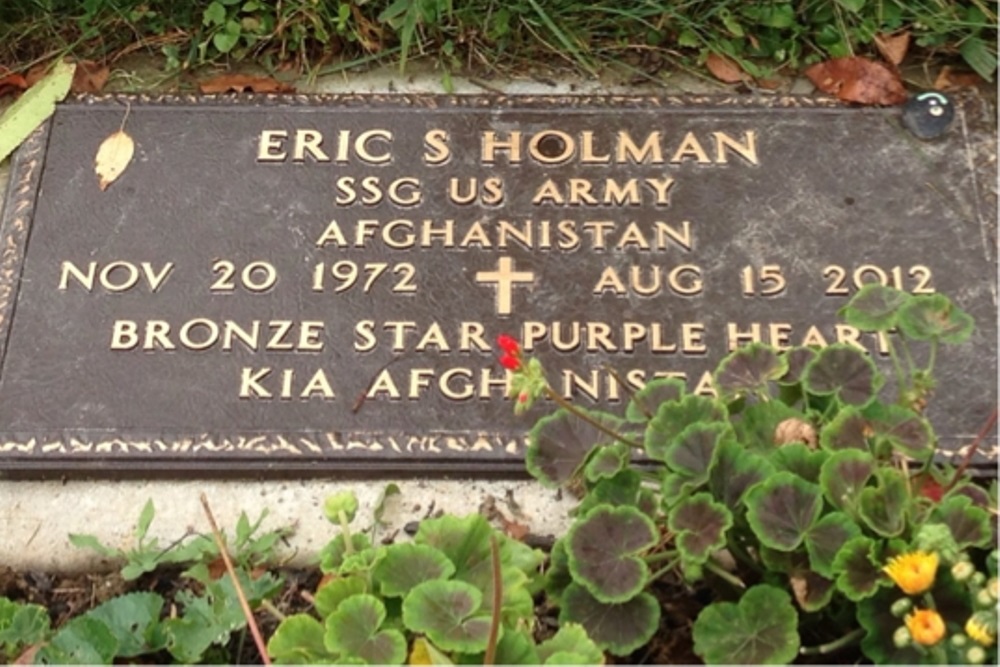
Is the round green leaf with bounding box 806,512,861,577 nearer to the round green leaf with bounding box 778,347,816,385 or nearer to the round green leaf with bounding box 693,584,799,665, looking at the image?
the round green leaf with bounding box 693,584,799,665

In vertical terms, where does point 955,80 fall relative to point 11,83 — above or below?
below

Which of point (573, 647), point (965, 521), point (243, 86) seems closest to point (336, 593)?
point (573, 647)

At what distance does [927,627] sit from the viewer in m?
1.58

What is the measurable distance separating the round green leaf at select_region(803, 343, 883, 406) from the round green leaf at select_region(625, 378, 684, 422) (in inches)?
7.6

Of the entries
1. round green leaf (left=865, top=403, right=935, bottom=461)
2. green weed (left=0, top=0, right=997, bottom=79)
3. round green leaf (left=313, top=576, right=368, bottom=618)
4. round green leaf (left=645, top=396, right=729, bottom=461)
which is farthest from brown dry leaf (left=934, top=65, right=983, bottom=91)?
round green leaf (left=313, top=576, right=368, bottom=618)

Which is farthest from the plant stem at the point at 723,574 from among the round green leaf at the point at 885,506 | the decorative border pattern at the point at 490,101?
the decorative border pattern at the point at 490,101

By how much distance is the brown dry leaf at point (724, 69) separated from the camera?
2680 millimetres

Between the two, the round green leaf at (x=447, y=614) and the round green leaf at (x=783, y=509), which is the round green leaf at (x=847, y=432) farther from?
the round green leaf at (x=447, y=614)

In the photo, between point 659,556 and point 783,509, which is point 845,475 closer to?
point 783,509

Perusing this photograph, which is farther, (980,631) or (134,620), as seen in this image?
(134,620)

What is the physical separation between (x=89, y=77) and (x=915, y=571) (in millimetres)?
2008

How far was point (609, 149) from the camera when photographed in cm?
256

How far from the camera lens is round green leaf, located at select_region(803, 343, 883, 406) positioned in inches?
73.8

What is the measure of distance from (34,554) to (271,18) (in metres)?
1.23
